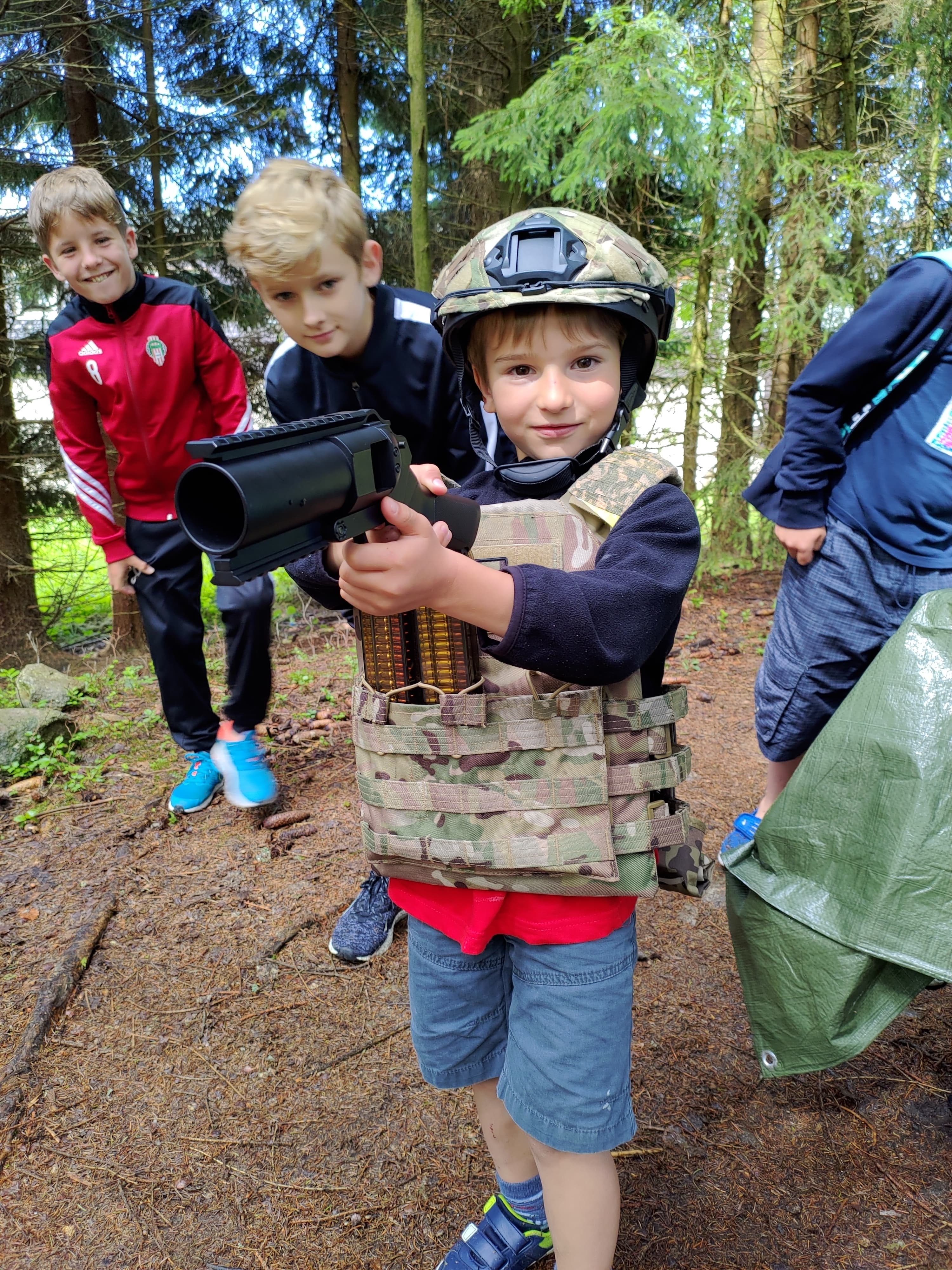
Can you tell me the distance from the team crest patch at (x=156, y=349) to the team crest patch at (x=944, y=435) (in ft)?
11.2

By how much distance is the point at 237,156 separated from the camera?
1048cm

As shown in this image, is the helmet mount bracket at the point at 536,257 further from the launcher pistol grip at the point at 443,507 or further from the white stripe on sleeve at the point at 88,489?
the white stripe on sleeve at the point at 88,489

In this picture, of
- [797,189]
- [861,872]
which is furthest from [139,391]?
[797,189]

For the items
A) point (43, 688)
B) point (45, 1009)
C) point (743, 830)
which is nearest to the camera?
point (45, 1009)

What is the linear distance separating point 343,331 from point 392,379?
24 cm

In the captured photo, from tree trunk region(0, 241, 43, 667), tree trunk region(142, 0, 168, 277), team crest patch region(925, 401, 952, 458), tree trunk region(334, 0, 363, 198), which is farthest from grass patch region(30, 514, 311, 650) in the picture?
team crest patch region(925, 401, 952, 458)

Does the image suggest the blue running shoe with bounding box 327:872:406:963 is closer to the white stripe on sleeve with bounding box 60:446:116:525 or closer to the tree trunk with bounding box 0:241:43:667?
the white stripe on sleeve with bounding box 60:446:116:525

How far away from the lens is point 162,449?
165 inches

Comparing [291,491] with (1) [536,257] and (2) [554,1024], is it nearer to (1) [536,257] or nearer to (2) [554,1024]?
(1) [536,257]

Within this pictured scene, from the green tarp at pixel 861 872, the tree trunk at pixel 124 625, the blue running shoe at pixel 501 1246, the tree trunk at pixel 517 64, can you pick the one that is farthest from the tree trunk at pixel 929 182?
the tree trunk at pixel 124 625

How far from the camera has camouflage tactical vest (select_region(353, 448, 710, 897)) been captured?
63.5 inches

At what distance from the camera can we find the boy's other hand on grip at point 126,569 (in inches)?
169

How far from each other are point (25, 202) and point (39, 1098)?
8.96 meters

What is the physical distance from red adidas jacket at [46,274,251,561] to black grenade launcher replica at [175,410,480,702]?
3.21 m
